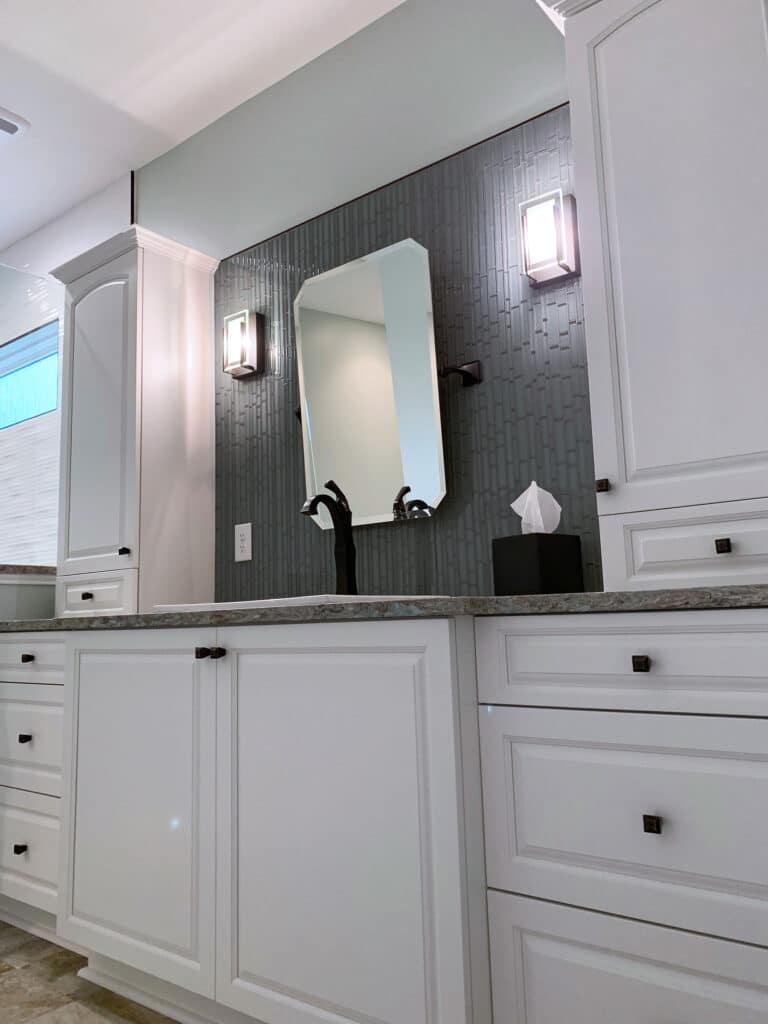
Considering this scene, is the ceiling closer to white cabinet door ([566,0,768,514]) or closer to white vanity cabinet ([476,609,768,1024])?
white cabinet door ([566,0,768,514])

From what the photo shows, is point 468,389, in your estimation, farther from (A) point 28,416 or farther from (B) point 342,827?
(A) point 28,416

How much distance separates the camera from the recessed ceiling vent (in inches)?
115

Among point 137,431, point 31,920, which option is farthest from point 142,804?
point 137,431

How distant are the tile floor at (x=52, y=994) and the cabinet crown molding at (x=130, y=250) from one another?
2171mm

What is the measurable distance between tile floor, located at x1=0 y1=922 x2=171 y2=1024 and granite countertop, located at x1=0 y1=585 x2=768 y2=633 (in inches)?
35.5

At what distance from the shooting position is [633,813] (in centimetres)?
118

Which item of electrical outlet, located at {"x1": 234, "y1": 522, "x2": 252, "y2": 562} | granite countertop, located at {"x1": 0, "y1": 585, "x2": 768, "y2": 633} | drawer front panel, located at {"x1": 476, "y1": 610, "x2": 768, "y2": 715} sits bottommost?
drawer front panel, located at {"x1": 476, "y1": 610, "x2": 768, "y2": 715}

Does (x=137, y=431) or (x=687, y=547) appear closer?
(x=687, y=547)

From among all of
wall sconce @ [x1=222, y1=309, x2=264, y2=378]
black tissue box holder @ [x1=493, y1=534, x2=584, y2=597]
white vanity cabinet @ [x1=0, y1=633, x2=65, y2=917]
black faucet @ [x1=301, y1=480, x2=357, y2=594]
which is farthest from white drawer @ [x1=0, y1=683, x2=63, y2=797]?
black tissue box holder @ [x1=493, y1=534, x2=584, y2=597]

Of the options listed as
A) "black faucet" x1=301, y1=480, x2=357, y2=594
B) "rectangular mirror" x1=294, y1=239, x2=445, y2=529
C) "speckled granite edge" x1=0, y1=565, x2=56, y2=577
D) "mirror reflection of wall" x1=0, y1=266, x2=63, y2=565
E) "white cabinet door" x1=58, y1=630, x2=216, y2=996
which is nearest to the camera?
"white cabinet door" x1=58, y1=630, x2=216, y2=996

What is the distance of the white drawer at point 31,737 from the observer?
2125 mm

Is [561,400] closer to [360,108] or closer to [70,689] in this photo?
[360,108]

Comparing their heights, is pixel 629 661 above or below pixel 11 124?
below

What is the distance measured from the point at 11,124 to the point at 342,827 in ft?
9.36
